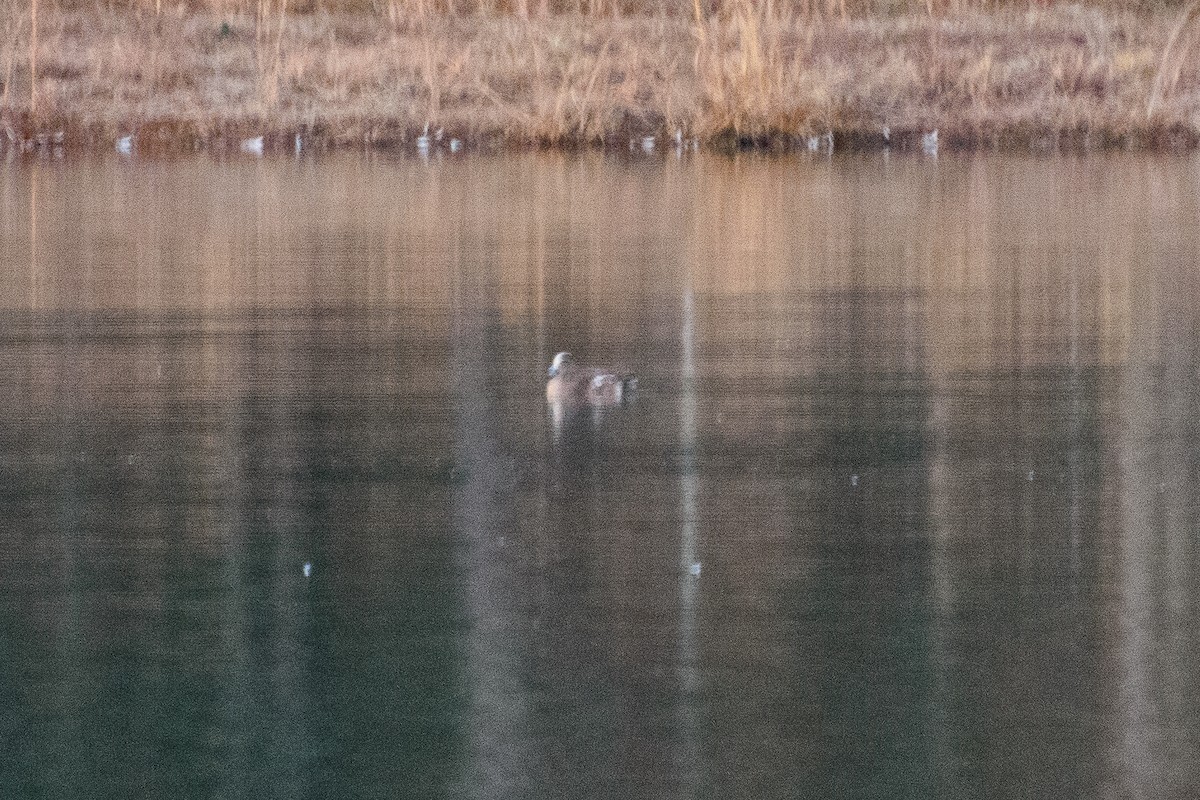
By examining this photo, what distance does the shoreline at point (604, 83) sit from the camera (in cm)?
2759

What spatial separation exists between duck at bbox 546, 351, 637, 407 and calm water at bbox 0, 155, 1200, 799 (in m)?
0.18

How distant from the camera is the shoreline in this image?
2759 centimetres

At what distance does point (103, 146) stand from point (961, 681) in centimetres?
2381

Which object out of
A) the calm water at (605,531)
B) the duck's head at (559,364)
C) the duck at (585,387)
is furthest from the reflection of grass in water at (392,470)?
the duck's head at (559,364)

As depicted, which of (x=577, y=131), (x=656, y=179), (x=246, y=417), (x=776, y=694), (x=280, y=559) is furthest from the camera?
(x=577, y=131)

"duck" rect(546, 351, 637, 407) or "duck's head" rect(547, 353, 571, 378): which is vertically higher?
"duck's head" rect(547, 353, 571, 378)

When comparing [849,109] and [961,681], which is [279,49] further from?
[961,681]

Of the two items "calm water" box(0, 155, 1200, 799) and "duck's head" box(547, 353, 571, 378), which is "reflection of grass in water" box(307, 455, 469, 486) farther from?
"duck's head" box(547, 353, 571, 378)

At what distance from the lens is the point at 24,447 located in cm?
891

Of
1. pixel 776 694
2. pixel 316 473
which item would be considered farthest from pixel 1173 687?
pixel 316 473

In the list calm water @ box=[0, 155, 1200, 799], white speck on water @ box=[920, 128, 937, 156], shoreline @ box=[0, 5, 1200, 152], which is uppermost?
shoreline @ box=[0, 5, 1200, 152]

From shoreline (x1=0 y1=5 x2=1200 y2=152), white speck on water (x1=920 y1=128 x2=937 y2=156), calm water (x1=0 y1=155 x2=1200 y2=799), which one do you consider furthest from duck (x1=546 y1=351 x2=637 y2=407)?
white speck on water (x1=920 y1=128 x2=937 y2=156)

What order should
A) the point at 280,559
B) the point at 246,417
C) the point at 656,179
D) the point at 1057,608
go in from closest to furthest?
the point at 1057,608 → the point at 280,559 → the point at 246,417 → the point at 656,179

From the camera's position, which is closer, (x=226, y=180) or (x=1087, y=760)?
(x=1087, y=760)
